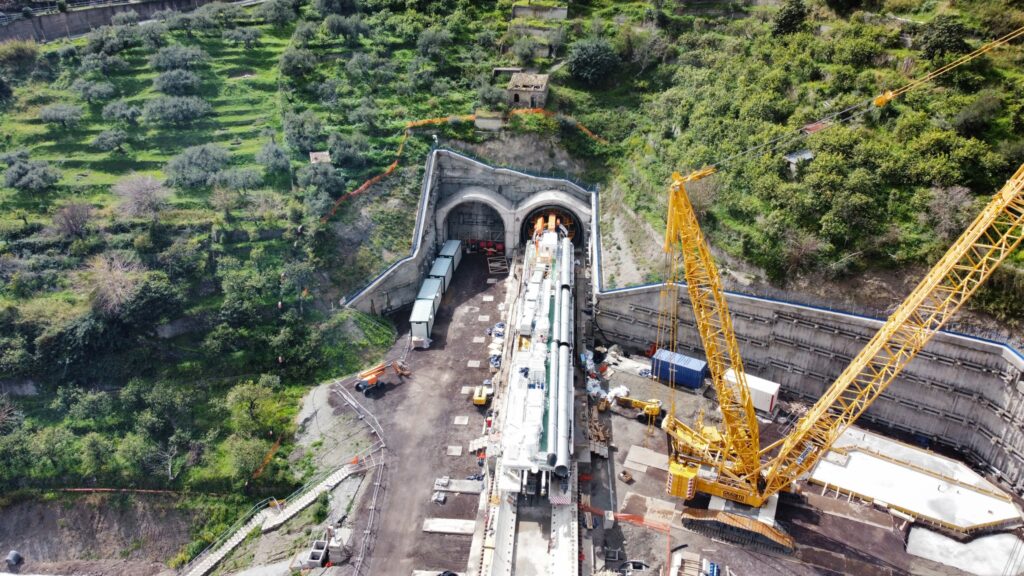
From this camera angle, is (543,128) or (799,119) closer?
(799,119)

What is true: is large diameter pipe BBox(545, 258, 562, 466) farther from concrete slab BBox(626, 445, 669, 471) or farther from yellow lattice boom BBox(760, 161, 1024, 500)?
yellow lattice boom BBox(760, 161, 1024, 500)

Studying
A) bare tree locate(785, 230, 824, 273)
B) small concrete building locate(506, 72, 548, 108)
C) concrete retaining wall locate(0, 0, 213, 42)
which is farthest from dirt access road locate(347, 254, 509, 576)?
concrete retaining wall locate(0, 0, 213, 42)

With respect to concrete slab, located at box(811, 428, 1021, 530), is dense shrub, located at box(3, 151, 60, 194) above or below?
above

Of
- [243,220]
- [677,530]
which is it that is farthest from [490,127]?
[677,530]

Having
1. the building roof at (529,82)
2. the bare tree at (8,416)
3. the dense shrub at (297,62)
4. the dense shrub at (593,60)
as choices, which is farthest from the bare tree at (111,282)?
the dense shrub at (593,60)

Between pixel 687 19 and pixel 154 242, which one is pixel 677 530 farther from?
pixel 687 19

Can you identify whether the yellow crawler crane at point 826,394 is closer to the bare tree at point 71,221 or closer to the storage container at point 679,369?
the storage container at point 679,369

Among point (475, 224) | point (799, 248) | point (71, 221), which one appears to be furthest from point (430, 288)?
point (71, 221)
